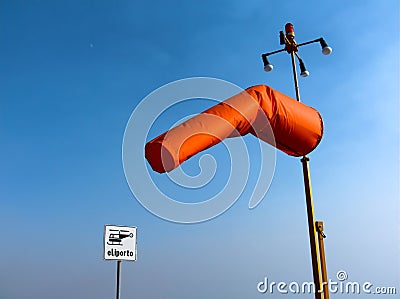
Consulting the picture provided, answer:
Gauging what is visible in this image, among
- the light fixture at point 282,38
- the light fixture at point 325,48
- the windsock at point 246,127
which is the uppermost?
the light fixture at point 282,38


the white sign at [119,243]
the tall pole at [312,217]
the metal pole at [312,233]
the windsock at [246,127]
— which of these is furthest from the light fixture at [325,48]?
the white sign at [119,243]

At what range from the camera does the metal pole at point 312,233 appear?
5.38m

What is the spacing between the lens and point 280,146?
17.5 ft

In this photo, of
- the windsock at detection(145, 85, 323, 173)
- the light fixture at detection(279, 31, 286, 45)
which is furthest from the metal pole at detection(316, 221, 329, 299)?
the light fixture at detection(279, 31, 286, 45)

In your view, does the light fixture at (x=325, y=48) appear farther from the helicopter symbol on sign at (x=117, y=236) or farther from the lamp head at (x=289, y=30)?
the helicopter symbol on sign at (x=117, y=236)

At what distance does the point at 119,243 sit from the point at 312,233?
2436mm

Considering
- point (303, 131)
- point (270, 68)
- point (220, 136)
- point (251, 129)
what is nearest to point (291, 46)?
point (270, 68)

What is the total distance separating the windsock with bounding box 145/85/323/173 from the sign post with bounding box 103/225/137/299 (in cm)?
158

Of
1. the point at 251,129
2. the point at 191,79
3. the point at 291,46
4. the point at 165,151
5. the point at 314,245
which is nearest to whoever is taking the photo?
the point at 165,151

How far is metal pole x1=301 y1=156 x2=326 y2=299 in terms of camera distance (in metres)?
5.38

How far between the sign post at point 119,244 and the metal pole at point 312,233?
2246 millimetres

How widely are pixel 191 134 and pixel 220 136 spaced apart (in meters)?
0.39

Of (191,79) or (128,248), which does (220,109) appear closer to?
(191,79)

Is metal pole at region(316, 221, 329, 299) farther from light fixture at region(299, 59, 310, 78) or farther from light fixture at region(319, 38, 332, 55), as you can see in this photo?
light fixture at region(319, 38, 332, 55)
